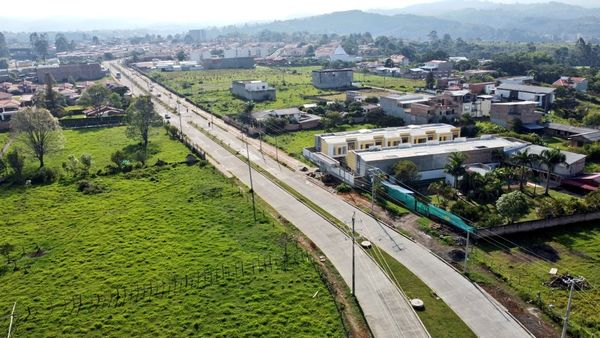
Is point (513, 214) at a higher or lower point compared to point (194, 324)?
higher

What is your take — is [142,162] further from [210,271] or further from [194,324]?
[194,324]

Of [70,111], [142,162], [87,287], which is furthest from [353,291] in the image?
[70,111]

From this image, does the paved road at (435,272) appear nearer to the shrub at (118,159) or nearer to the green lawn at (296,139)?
the green lawn at (296,139)

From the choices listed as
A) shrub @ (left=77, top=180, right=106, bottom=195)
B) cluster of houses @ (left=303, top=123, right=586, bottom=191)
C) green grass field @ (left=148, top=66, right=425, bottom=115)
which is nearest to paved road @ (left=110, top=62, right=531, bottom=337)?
cluster of houses @ (left=303, top=123, right=586, bottom=191)

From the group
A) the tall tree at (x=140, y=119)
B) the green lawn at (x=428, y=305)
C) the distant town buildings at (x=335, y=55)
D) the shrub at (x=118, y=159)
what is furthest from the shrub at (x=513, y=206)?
the distant town buildings at (x=335, y=55)

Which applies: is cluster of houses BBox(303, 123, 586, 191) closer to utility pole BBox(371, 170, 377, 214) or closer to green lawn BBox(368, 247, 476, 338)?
utility pole BBox(371, 170, 377, 214)

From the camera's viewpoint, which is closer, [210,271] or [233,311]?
[233,311]

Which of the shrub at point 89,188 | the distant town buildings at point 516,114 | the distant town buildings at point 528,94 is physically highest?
the distant town buildings at point 528,94
